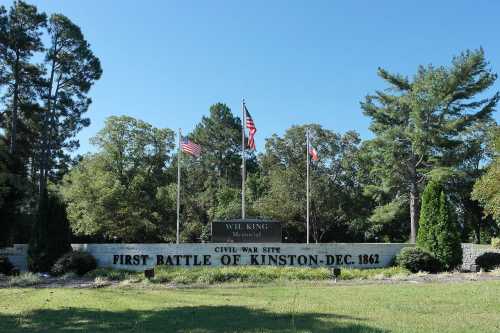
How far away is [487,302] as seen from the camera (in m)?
11.7

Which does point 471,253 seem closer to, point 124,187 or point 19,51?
point 124,187

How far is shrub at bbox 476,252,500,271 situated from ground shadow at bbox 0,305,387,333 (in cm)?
1521

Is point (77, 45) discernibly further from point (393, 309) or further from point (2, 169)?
point (393, 309)

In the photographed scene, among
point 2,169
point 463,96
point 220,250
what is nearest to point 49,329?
point 2,169

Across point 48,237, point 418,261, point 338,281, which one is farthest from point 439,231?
point 48,237

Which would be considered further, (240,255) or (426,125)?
(426,125)

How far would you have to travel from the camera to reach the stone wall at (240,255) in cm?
2261

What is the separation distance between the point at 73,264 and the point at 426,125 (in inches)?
1008

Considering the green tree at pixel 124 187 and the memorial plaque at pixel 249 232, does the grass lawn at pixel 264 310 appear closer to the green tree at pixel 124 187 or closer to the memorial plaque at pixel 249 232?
the memorial plaque at pixel 249 232

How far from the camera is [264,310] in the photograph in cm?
1103

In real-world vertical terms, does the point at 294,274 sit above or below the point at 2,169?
below

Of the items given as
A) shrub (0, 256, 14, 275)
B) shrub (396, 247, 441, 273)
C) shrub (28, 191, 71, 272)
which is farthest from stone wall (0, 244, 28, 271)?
shrub (396, 247, 441, 273)

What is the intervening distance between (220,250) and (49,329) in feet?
44.9

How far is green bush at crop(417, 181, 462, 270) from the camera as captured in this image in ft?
71.0
